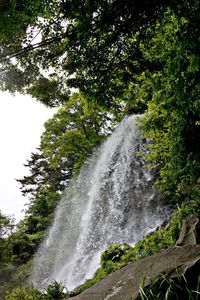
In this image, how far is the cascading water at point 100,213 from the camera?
38.4 feet

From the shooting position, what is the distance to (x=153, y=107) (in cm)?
559

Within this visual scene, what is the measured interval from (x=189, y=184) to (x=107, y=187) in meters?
9.97

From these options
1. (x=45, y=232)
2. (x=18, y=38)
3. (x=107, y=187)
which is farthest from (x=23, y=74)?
(x=45, y=232)

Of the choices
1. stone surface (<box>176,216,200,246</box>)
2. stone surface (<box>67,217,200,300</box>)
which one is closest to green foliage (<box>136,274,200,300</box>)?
stone surface (<box>67,217,200,300</box>)

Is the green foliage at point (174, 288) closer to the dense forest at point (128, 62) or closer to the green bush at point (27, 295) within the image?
the dense forest at point (128, 62)

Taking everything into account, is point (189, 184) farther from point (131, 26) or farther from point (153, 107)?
point (131, 26)

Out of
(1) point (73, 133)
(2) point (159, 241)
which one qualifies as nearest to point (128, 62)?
(2) point (159, 241)

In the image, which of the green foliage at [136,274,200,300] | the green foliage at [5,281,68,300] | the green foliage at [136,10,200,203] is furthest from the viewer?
the green foliage at [5,281,68,300]

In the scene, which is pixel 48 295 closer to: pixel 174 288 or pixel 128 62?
pixel 174 288

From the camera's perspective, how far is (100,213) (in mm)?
14609

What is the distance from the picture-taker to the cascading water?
11.7 meters

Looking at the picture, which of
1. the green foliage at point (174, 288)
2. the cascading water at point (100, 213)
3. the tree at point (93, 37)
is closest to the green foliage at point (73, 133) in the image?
the cascading water at point (100, 213)

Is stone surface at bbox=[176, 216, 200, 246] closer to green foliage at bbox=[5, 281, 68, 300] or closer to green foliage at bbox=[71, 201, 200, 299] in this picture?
green foliage at bbox=[71, 201, 200, 299]

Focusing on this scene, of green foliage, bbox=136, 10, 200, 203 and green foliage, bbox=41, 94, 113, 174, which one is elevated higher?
green foliage, bbox=41, 94, 113, 174
